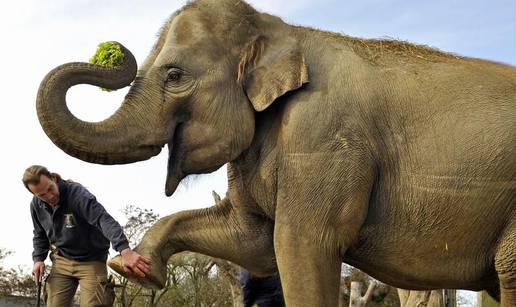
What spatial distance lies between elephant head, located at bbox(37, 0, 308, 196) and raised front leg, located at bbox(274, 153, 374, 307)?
18.3 inches

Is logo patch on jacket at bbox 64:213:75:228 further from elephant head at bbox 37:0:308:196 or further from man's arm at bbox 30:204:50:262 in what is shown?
elephant head at bbox 37:0:308:196

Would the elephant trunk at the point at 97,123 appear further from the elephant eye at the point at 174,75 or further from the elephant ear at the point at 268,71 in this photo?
the elephant ear at the point at 268,71

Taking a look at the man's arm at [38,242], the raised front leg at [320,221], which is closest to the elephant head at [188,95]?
the raised front leg at [320,221]

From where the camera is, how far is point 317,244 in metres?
4.39

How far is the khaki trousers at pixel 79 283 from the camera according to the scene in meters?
6.54

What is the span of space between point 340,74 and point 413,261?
3.65ft

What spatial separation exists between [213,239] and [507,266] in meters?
1.84

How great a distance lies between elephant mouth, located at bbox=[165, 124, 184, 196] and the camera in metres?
4.72

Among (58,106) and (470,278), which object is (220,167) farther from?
(470,278)

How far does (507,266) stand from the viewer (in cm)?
434

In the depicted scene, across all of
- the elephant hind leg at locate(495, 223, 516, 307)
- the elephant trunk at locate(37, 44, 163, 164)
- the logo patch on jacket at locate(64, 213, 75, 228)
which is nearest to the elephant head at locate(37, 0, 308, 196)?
the elephant trunk at locate(37, 44, 163, 164)

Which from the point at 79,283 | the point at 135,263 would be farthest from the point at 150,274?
the point at 79,283

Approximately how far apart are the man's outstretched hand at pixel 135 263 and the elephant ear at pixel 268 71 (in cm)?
116

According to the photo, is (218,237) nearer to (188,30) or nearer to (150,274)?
(150,274)
